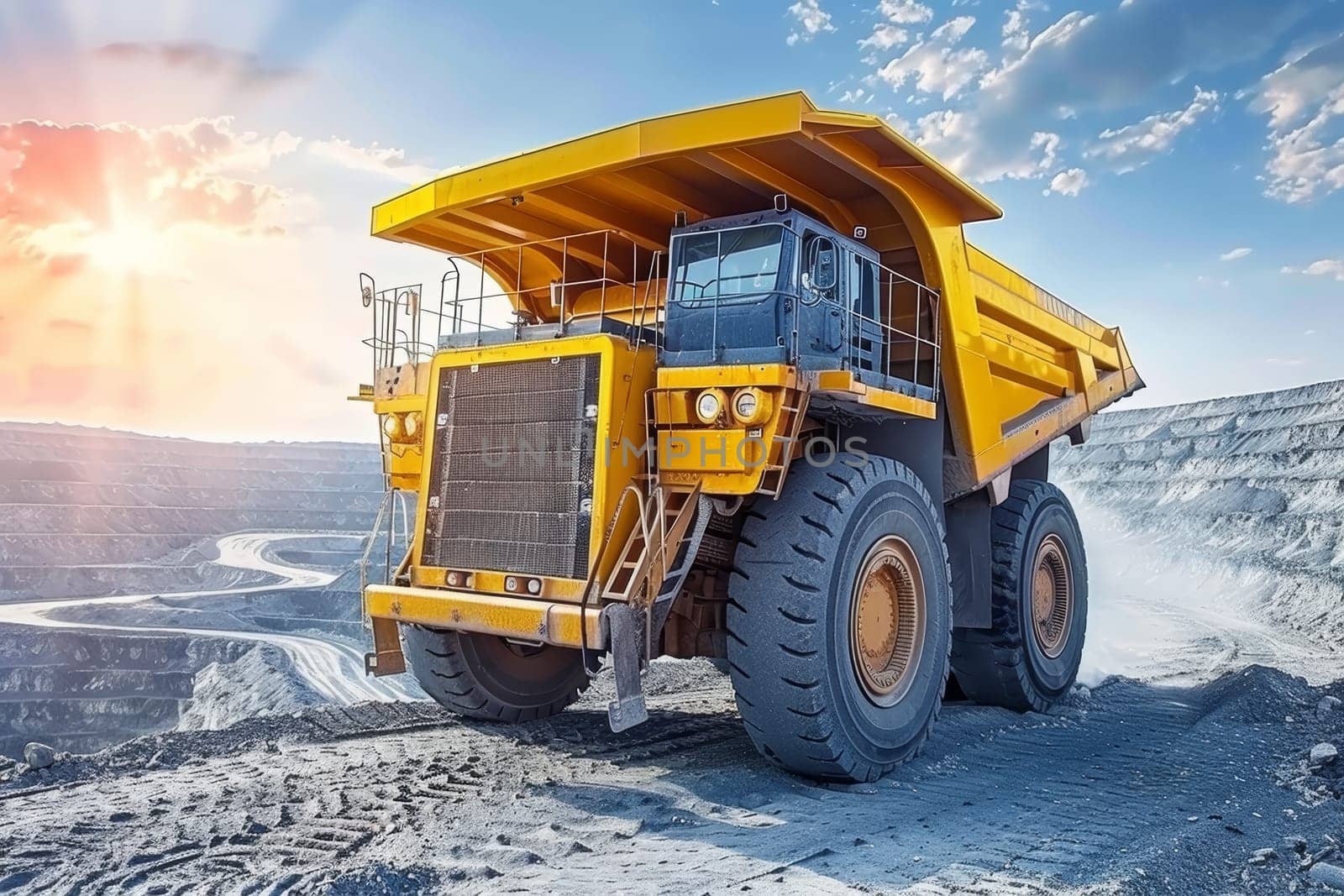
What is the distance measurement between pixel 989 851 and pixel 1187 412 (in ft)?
113

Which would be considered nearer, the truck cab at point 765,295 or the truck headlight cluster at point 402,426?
the truck cab at point 765,295

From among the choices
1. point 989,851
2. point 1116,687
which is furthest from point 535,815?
point 1116,687

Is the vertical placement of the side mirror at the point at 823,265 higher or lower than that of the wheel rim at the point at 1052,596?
higher

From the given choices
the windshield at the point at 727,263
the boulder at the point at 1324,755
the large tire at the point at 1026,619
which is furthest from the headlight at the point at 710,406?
the boulder at the point at 1324,755

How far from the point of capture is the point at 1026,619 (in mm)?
7664

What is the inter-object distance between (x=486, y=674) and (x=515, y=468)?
1669 mm

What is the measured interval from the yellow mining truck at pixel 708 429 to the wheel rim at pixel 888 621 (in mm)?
19

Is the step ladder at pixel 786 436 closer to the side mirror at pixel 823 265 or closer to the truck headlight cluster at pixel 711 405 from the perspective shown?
the truck headlight cluster at pixel 711 405

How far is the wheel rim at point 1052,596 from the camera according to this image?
8102 mm

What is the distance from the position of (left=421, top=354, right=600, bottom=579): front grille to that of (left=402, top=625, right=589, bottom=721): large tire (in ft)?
2.81

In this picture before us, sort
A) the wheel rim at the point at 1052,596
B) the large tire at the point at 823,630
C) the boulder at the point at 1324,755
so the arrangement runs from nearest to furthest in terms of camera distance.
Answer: the large tire at the point at 823,630, the boulder at the point at 1324,755, the wheel rim at the point at 1052,596

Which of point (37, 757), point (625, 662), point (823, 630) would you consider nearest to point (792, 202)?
point (823, 630)

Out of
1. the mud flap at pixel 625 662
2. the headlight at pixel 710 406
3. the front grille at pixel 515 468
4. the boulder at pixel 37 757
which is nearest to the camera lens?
the mud flap at pixel 625 662

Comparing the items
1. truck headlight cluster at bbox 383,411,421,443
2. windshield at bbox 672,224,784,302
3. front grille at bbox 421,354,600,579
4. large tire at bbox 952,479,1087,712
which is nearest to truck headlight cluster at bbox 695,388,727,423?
front grille at bbox 421,354,600,579
